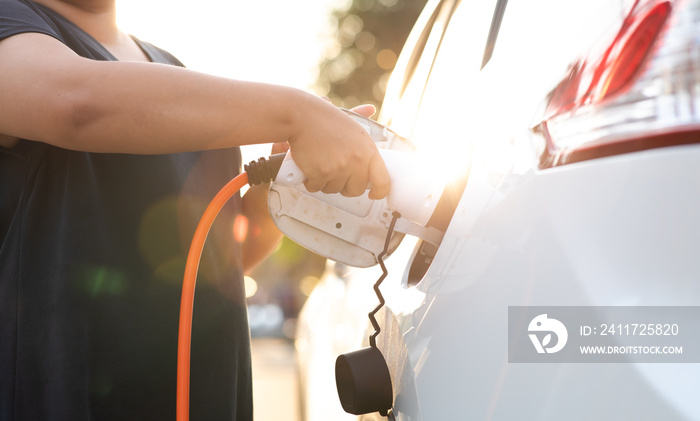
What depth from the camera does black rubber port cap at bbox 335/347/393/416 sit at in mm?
1116

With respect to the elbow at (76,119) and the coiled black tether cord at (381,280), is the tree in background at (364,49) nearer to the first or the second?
the coiled black tether cord at (381,280)

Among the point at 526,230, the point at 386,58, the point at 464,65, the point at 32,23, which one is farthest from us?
the point at 386,58

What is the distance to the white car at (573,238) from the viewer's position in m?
0.73

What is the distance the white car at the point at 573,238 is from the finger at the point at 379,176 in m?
0.14

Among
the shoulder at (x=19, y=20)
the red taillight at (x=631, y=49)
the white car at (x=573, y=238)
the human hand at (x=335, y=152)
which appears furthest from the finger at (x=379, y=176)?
the shoulder at (x=19, y=20)

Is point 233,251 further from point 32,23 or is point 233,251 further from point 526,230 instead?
point 526,230

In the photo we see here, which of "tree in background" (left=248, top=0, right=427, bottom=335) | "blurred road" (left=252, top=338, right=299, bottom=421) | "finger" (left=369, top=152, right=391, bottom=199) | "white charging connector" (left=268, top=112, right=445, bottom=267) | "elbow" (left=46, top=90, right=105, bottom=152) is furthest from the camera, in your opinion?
"tree in background" (left=248, top=0, right=427, bottom=335)

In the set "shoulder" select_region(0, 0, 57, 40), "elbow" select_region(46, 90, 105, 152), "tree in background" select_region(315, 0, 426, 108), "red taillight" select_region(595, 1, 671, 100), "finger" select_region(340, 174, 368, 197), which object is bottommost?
"finger" select_region(340, 174, 368, 197)

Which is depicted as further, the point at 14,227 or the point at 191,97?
the point at 14,227

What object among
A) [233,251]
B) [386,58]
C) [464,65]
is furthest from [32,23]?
[386,58]

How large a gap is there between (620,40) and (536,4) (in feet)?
0.90

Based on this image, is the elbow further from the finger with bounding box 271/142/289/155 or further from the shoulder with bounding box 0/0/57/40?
the finger with bounding box 271/142/289/155

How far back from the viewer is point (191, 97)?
1032 millimetres

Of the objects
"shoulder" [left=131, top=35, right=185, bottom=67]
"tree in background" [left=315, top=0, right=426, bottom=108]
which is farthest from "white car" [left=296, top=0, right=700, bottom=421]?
"tree in background" [left=315, top=0, right=426, bottom=108]
